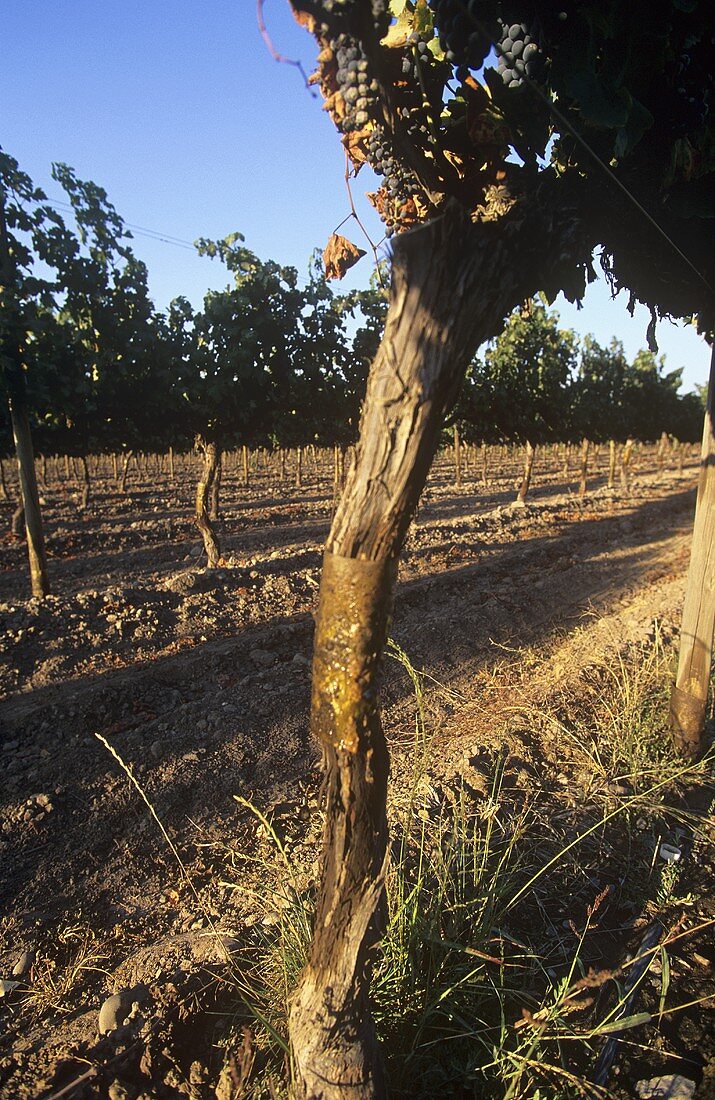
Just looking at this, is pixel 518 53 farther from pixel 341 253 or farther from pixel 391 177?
pixel 341 253

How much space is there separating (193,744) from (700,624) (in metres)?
3.81


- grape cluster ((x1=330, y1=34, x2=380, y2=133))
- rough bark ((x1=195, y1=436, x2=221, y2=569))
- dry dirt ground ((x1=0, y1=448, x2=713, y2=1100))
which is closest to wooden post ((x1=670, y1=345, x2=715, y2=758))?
dry dirt ground ((x1=0, y1=448, x2=713, y2=1100))

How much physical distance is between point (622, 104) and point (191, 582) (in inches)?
313

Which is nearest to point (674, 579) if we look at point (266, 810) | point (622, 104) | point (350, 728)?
point (266, 810)

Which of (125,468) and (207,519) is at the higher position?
(125,468)

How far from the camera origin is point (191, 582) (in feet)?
30.0

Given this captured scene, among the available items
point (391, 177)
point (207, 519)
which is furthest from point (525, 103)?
point (207, 519)

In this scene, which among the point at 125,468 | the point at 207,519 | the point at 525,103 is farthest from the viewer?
the point at 125,468

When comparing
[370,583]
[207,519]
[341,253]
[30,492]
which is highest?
[341,253]

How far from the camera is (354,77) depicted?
1854 mm

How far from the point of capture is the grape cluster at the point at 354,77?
1.83m

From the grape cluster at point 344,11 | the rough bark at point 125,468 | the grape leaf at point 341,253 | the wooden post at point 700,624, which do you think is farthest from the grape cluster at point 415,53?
the rough bark at point 125,468

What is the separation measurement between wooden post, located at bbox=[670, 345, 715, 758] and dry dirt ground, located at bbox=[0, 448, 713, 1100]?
77 centimetres

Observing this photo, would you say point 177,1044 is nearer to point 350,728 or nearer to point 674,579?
point 350,728
